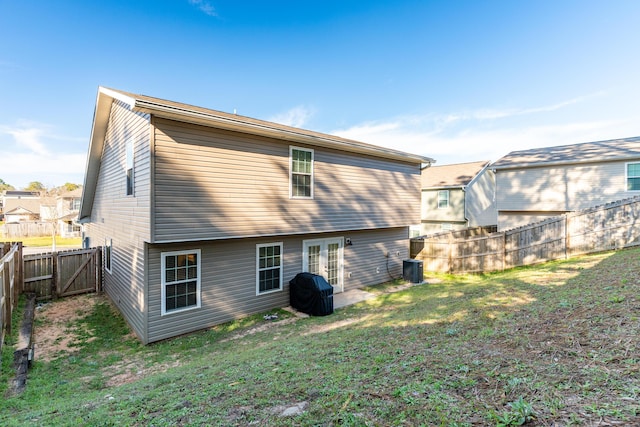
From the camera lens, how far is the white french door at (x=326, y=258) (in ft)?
34.9

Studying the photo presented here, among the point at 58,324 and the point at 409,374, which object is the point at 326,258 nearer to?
the point at 409,374

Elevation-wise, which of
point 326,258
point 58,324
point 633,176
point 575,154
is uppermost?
point 575,154

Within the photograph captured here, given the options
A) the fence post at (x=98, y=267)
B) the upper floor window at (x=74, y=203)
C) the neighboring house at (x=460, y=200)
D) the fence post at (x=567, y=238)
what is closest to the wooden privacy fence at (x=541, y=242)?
the fence post at (x=567, y=238)

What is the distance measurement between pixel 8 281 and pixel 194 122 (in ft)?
20.8

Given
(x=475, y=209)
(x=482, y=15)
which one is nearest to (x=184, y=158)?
(x=482, y=15)

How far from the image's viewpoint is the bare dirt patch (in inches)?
277

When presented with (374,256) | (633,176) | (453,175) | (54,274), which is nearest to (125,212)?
(54,274)

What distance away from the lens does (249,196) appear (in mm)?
8375

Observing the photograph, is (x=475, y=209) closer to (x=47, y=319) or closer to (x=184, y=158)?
(x=184, y=158)

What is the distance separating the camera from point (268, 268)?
31.3ft

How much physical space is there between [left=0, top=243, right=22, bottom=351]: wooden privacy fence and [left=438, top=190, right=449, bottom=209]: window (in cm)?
2348

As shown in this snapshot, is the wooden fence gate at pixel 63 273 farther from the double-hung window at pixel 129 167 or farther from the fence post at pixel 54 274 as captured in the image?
the double-hung window at pixel 129 167

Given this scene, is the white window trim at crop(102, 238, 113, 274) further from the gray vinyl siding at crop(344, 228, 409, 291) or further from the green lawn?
the gray vinyl siding at crop(344, 228, 409, 291)

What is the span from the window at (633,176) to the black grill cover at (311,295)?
17.0 m
